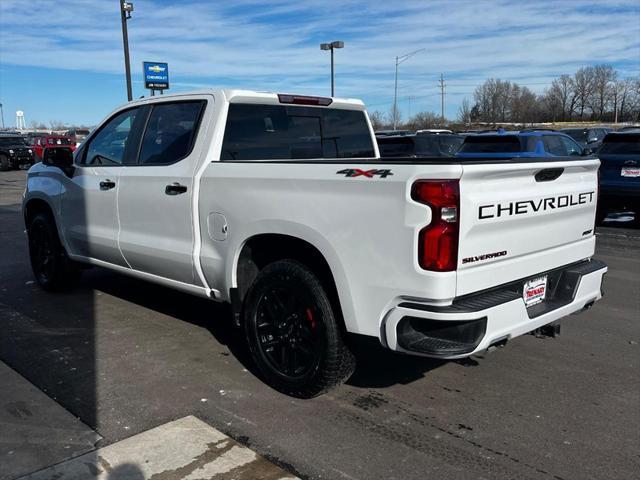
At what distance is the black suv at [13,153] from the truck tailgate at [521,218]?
3207 cm

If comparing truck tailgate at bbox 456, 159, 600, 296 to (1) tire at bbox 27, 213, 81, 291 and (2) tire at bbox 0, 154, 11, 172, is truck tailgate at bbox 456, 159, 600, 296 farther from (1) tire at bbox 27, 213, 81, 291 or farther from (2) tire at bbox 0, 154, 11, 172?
(2) tire at bbox 0, 154, 11, 172

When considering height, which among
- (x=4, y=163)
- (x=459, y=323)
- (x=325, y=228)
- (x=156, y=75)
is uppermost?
(x=156, y=75)

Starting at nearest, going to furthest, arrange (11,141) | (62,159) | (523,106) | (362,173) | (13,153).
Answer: (362,173) → (62,159) → (13,153) → (11,141) → (523,106)

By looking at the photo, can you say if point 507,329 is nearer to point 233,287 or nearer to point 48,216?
point 233,287

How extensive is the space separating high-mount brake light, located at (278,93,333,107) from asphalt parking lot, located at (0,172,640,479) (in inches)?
80.2

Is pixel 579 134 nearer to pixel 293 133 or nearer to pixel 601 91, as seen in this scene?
pixel 293 133

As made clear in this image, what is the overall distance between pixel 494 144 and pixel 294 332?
29.2 ft

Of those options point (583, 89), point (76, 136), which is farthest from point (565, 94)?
point (76, 136)

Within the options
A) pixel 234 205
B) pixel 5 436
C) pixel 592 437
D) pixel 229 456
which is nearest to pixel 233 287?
pixel 234 205

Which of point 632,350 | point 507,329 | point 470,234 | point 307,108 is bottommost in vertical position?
point 632,350

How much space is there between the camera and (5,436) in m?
3.38

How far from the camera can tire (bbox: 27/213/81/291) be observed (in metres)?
6.29

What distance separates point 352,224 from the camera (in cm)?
333

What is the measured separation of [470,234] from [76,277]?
4.90m
